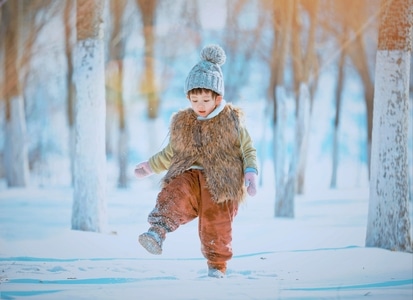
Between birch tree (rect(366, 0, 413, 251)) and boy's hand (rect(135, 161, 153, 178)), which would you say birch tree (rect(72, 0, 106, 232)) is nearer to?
boy's hand (rect(135, 161, 153, 178))

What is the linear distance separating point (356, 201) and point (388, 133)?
5944mm

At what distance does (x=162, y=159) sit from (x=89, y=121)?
190 centimetres

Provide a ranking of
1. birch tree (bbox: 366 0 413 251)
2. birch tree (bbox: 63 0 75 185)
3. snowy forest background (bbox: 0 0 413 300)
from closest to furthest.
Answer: snowy forest background (bbox: 0 0 413 300)
birch tree (bbox: 366 0 413 251)
birch tree (bbox: 63 0 75 185)

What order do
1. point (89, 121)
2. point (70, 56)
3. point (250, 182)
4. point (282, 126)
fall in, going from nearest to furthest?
point (250, 182), point (89, 121), point (282, 126), point (70, 56)

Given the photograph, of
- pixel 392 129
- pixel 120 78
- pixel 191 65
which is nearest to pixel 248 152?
pixel 392 129

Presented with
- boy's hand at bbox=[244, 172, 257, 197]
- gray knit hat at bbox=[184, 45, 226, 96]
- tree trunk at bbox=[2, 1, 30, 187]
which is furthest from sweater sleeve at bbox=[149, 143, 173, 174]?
tree trunk at bbox=[2, 1, 30, 187]

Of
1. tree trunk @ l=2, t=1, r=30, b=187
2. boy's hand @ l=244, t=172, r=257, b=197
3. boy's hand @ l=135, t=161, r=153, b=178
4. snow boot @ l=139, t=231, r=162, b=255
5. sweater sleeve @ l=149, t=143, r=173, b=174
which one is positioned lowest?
snow boot @ l=139, t=231, r=162, b=255

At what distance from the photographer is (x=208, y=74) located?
128 inches

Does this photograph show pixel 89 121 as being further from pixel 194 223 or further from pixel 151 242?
pixel 151 242

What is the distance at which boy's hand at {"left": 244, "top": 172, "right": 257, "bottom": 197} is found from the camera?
3105mm

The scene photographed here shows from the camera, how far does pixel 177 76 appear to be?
17438mm

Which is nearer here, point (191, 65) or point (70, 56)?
point (70, 56)

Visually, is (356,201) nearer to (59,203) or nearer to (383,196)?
(59,203)

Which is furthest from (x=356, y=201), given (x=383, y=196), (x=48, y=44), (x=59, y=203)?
(x=48, y=44)
